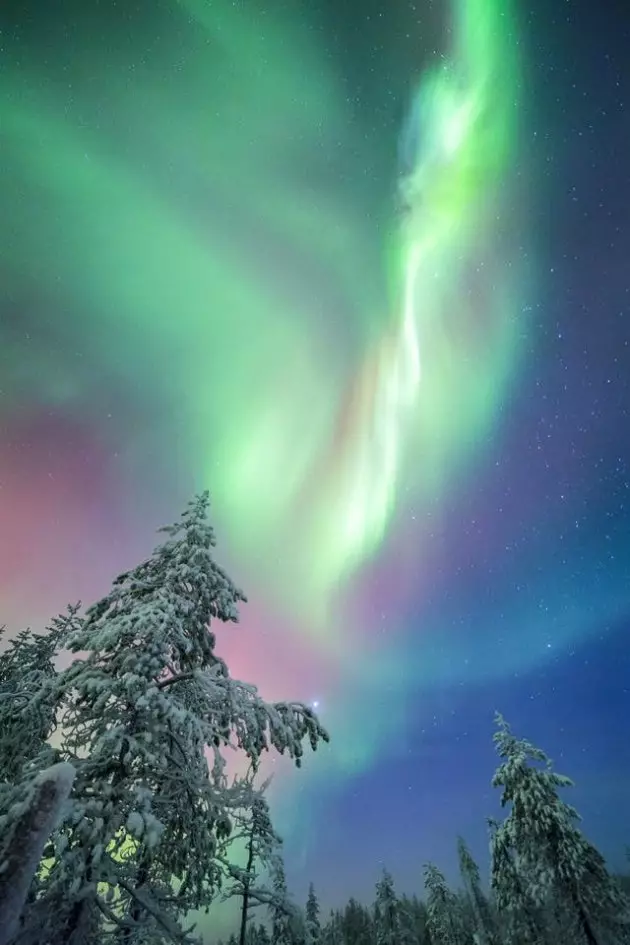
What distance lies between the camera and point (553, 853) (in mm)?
17859

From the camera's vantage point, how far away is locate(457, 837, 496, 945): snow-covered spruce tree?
38.6 meters

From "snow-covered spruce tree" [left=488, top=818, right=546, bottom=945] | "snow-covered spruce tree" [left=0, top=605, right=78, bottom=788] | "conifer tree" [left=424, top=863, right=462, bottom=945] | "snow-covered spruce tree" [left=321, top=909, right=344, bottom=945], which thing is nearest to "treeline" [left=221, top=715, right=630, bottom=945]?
"snow-covered spruce tree" [left=488, top=818, right=546, bottom=945]

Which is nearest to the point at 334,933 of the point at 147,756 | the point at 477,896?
the point at 477,896

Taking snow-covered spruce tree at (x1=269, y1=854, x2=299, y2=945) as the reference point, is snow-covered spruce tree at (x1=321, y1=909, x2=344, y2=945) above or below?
above

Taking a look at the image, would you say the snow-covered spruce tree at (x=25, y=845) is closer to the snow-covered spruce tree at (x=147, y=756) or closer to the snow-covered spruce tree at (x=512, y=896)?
the snow-covered spruce tree at (x=147, y=756)

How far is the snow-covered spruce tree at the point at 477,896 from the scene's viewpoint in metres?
38.6

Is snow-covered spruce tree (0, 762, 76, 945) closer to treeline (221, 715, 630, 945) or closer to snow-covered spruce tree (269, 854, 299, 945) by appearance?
snow-covered spruce tree (269, 854, 299, 945)

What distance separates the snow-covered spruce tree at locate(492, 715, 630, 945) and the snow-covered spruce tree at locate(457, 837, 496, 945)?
90.9 ft

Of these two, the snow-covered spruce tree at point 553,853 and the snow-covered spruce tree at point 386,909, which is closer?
the snow-covered spruce tree at point 553,853

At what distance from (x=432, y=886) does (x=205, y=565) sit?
142 feet

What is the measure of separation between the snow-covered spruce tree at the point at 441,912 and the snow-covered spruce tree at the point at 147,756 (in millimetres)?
39811

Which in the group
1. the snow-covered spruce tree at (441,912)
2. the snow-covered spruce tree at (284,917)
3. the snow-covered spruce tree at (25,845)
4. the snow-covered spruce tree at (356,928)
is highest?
the snow-covered spruce tree at (356,928)

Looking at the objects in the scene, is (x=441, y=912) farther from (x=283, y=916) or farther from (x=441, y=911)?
(x=283, y=916)

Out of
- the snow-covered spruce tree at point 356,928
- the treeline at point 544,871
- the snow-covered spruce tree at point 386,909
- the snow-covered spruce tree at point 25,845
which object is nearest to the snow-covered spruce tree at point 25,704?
the snow-covered spruce tree at point 25,845
